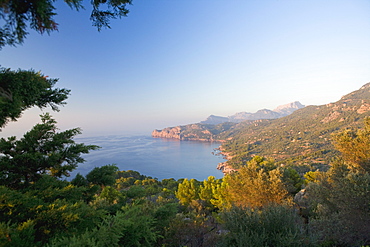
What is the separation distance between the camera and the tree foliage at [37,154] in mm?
4883

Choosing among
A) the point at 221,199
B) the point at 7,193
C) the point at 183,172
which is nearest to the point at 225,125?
the point at 183,172

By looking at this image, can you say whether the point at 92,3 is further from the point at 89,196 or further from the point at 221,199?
the point at 221,199

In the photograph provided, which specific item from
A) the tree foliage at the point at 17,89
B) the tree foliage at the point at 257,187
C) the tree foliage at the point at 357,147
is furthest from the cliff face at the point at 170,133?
the tree foliage at the point at 17,89

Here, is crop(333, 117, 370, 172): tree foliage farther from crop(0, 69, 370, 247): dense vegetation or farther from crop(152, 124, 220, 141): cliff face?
crop(152, 124, 220, 141): cliff face

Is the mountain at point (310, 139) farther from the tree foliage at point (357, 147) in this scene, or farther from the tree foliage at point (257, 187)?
the tree foliage at point (257, 187)

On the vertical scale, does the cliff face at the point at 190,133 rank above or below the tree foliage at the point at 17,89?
below

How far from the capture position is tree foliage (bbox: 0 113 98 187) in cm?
488

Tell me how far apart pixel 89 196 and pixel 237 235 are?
5703 millimetres

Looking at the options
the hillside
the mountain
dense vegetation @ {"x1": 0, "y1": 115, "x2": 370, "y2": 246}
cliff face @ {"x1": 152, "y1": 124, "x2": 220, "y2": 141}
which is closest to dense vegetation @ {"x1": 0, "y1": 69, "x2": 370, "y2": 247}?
dense vegetation @ {"x1": 0, "y1": 115, "x2": 370, "y2": 246}

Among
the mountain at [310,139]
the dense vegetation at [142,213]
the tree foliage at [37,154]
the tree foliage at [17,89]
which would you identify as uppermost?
the tree foliage at [17,89]

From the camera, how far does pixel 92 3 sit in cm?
233

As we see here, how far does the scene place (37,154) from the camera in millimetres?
5047

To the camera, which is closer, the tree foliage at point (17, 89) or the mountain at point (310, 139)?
the tree foliage at point (17, 89)

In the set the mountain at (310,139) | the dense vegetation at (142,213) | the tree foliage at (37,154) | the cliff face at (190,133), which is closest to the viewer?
the dense vegetation at (142,213)
